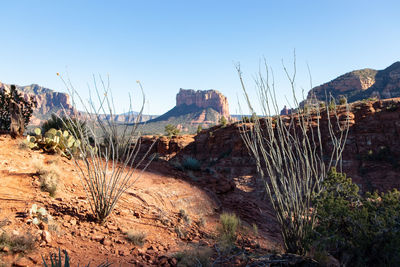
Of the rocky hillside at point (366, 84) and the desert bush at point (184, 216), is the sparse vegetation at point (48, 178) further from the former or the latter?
the rocky hillside at point (366, 84)

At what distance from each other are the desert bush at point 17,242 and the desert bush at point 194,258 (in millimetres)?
1968

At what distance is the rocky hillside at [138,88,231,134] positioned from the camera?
9781cm

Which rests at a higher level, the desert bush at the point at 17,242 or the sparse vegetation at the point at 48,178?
the sparse vegetation at the point at 48,178

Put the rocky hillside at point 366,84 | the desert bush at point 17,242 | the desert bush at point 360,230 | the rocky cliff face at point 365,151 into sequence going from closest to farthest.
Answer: the desert bush at point 17,242
the desert bush at point 360,230
the rocky cliff face at point 365,151
the rocky hillside at point 366,84

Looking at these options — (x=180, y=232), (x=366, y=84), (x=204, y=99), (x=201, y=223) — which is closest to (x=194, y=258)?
(x=180, y=232)

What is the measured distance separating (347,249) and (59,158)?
6.73 metres

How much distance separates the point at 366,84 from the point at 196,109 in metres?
73.5

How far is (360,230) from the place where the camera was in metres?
3.32

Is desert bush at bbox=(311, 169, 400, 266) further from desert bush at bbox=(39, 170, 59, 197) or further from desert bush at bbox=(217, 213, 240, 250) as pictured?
desert bush at bbox=(39, 170, 59, 197)

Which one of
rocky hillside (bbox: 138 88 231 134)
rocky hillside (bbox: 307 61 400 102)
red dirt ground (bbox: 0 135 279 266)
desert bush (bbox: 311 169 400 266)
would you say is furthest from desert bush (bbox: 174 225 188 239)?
rocky hillside (bbox: 138 88 231 134)

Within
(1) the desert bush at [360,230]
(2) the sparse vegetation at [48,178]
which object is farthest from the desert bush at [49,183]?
(1) the desert bush at [360,230]

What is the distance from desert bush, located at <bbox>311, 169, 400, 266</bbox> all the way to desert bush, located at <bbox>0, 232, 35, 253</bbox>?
3.86 meters

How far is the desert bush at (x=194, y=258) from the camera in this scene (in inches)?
136

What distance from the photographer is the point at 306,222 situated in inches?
149
